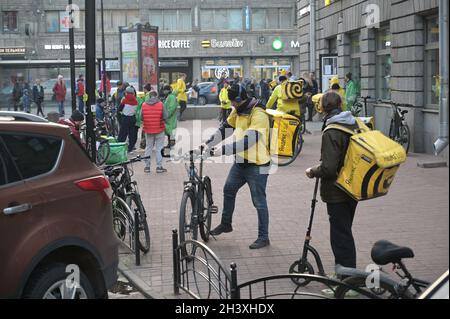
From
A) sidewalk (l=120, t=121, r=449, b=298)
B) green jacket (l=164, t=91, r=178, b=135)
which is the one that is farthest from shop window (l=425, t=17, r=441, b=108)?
green jacket (l=164, t=91, r=178, b=135)

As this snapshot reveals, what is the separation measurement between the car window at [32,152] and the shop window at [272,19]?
52997 mm

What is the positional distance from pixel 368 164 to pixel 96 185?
2.09m

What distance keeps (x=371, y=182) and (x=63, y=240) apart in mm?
2400

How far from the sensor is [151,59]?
76.3 feet

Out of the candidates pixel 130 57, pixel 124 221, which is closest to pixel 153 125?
pixel 124 221

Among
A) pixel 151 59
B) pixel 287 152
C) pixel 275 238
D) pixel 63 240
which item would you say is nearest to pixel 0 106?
pixel 151 59

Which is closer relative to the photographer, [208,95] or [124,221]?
[124,221]

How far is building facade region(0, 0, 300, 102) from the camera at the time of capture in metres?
55.3

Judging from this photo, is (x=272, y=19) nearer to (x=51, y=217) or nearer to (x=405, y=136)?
(x=405, y=136)

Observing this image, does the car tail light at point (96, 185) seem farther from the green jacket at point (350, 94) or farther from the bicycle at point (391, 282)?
the green jacket at point (350, 94)

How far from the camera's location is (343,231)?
226 inches

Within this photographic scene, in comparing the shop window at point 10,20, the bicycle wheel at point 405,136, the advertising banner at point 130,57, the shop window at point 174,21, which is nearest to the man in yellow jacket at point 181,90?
the advertising banner at point 130,57

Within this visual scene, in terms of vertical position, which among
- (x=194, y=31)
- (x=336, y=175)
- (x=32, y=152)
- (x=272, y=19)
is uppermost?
(x=272, y=19)

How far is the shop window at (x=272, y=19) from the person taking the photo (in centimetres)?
5669
